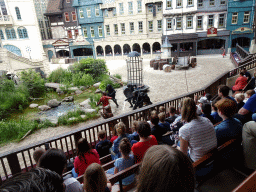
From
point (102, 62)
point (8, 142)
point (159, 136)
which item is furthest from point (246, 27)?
point (8, 142)

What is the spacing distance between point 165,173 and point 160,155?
0.09 metres

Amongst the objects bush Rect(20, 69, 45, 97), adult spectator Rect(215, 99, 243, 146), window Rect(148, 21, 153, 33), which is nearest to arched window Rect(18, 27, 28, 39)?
bush Rect(20, 69, 45, 97)

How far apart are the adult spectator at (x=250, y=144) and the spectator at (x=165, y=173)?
6.07ft

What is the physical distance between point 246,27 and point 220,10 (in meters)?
4.25

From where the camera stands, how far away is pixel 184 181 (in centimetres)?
100

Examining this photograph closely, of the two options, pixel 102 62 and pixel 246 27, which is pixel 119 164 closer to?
pixel 102 62

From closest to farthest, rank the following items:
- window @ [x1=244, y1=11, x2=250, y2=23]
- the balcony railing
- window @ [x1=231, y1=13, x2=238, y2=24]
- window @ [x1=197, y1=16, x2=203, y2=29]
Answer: window @ [x1=244, y1=11, x2=250, y2=23] < window @ [x1=231, y1=13, x2=238, y2=24] < window @ [x1=197, y1=16, x2=203, y2=29] < the balcony railing

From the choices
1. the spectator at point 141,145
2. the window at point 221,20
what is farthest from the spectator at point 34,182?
the window at point 221,20

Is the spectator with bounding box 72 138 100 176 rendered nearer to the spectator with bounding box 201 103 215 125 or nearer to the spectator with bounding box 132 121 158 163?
the spectator with bounding box 132 121 158 163

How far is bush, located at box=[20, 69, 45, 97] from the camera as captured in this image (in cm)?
1522

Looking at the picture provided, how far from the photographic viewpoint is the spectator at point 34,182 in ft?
2.88

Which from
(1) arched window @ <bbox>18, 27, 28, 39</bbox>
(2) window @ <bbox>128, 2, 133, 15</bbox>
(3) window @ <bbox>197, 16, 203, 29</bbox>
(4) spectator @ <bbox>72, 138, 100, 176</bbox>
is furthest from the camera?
(2) window @ <bbox>128, 2, 133, 15</bbox>

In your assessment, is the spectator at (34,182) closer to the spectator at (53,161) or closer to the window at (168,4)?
the spectator at (53,161)

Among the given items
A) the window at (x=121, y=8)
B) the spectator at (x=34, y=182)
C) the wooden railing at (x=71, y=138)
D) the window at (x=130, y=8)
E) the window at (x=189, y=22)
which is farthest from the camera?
the window at (x=121, y=8)
